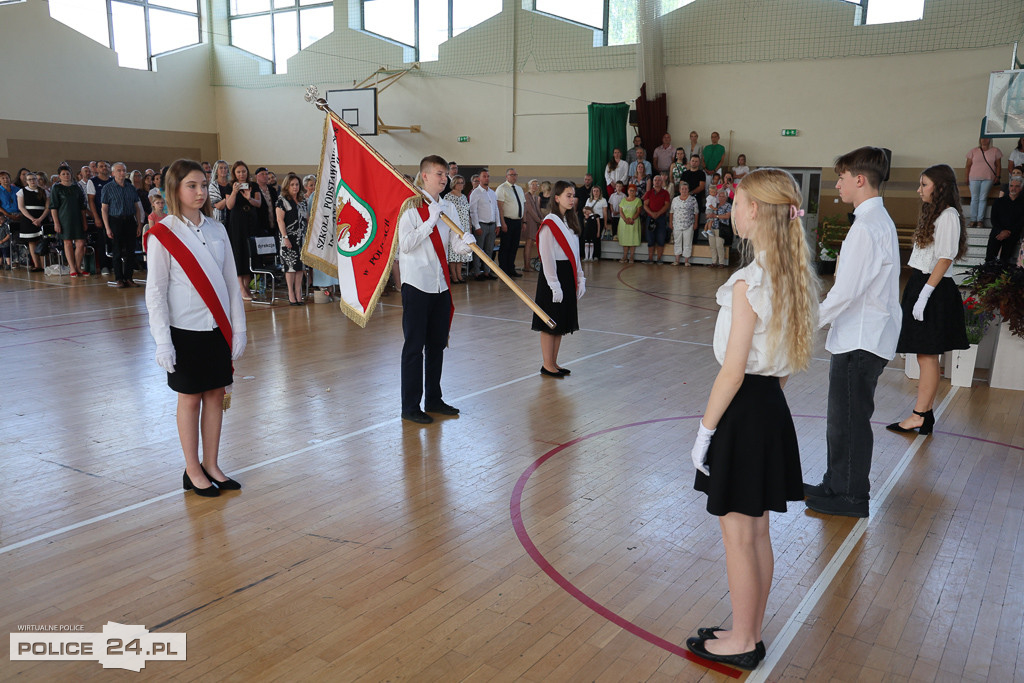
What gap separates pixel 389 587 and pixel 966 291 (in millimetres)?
5891

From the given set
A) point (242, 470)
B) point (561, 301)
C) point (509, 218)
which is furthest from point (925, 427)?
point (509, 218)

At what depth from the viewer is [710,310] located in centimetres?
1003

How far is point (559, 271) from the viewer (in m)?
6.30

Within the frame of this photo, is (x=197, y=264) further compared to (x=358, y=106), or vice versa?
(x=358, y=106)

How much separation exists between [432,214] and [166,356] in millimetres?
1996

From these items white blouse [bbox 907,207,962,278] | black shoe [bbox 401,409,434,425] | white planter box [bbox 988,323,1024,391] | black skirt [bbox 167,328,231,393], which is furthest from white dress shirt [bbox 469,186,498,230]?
black skirt [bbox 167,328,231,393]

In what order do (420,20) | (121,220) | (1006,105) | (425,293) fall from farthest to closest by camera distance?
1. (420,20)
2. (1006,105)
3. (121,220)
4. (425,293)

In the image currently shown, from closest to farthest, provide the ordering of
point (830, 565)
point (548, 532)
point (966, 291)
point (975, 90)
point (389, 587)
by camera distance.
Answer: point (389, 587)
point (830, 565)
point (548, 532)
point (966, 291)
point (975, 90)

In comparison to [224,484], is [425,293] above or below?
above

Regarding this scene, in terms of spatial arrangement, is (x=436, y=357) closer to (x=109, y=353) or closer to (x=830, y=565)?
(x=830, y=565)

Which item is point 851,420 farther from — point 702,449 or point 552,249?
point 552,249

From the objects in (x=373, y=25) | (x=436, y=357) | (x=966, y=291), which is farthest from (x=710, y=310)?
(x=373, y=25)

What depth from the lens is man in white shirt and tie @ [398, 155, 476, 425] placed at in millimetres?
4941

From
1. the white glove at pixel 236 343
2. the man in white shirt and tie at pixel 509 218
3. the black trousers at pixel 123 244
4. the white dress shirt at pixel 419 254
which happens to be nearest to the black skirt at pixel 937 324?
the white dress shirt at pixel 419 254
